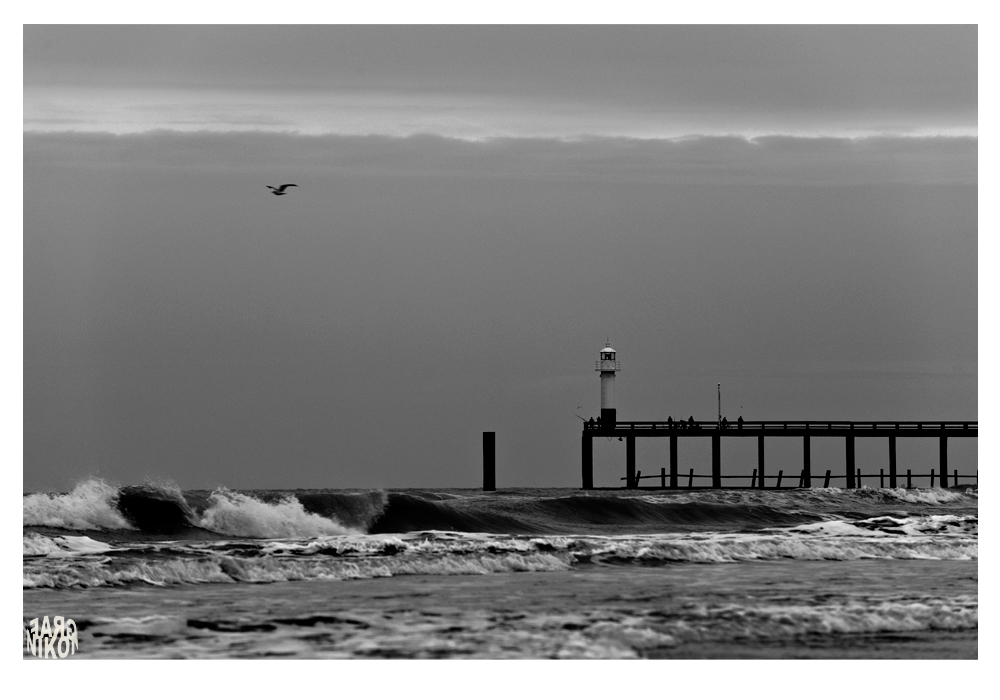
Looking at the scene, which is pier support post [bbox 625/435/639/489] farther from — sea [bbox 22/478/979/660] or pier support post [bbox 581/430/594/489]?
sea [bbox 22/478/979/660]

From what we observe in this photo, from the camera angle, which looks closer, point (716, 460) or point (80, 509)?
point (80, 509)

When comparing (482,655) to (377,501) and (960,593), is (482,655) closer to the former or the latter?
(960,593)

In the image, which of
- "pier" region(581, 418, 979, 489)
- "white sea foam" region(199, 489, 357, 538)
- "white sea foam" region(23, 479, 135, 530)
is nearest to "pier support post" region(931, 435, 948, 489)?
"pier" region(581, 418, 979, 489)

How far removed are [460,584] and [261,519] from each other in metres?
7.94

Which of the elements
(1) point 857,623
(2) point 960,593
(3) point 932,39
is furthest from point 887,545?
(3) point 932,39

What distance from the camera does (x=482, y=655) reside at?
10.5m

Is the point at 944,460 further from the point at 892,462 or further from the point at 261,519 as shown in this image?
the point at 261,519

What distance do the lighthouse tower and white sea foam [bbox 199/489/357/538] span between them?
1833 cm

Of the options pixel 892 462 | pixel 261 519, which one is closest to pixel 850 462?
pixel 892 462

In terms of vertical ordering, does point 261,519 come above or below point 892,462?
above

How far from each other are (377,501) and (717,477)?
679 inches

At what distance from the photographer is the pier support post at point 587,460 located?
3844 centimetres

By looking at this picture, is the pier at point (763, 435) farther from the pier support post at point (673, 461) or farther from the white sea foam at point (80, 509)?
the white sea foam at point (80, 509)

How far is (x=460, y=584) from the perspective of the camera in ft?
47.2
